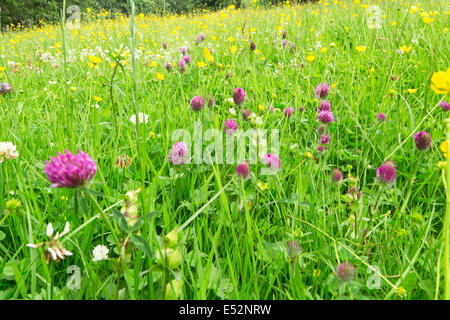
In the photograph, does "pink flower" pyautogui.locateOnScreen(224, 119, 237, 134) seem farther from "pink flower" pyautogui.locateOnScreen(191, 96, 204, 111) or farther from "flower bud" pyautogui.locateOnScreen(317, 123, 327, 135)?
"flower bud" pyautogui.locateOnScreen(317, 123, 327, 135)

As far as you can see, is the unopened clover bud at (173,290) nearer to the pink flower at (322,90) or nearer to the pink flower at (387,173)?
the pink flower at (387,173)

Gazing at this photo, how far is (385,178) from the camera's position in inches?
29.5

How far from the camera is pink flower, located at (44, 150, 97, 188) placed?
51 centimetres

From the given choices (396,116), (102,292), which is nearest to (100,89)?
(102,292)

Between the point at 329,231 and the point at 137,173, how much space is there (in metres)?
0.65

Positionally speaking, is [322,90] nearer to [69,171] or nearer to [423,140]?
[423,140]

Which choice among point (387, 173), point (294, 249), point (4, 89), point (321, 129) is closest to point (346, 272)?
point (294, 249)

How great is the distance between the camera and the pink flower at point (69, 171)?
0.51 metres

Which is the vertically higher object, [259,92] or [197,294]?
[259,92]

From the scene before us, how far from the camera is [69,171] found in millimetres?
508

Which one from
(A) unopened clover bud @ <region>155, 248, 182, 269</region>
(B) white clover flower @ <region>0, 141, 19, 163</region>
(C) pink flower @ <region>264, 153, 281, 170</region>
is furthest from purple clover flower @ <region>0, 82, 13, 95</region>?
Answer: (A) unopened clover bud @ <region>155, 248, 182, 269</region>

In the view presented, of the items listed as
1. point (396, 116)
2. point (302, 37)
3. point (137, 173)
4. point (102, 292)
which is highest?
point (302, 37)
